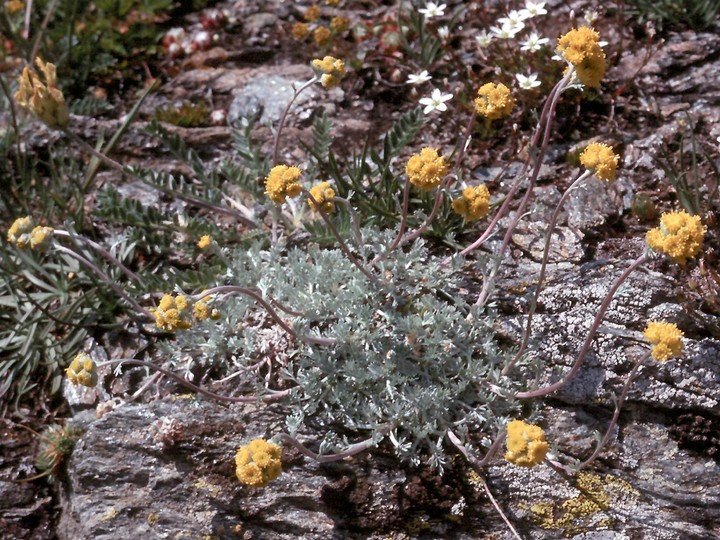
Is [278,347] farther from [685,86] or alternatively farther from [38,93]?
[685,86]

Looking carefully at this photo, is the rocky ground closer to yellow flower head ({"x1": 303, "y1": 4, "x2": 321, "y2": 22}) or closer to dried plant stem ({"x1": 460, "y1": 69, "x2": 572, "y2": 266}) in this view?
dried plant stem ({"x1": 460, "y1": 69, "x2": 572, "y2": 266})

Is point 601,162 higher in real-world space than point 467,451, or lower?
higher

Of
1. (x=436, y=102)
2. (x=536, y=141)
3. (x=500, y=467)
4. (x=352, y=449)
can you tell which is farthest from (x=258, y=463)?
(x=436, y=102)

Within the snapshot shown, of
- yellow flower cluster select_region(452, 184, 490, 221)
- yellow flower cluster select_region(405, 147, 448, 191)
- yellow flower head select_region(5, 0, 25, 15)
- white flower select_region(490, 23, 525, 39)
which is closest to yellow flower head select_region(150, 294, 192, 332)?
yellow flower cluster select_region(405, 147, 448, 191)

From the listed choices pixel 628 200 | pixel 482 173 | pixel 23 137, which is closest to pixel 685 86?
pixel 628 200

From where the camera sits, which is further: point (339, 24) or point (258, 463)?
point (339, 24)

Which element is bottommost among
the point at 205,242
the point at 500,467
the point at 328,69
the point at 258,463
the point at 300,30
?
the point at 500,467

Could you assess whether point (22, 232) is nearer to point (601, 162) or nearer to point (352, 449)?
point (352, 449)
